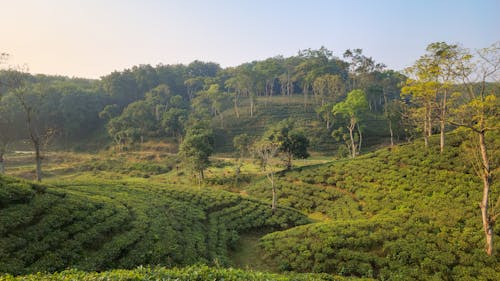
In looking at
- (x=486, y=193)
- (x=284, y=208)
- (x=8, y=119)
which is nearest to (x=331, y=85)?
(x=284, y=208)

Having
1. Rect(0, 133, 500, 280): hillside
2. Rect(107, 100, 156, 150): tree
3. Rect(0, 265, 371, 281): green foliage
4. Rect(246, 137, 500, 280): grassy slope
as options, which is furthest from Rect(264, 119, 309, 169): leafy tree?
Rect(107, 100, 156, 150): tree

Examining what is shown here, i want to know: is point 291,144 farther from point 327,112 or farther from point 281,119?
point 281,119

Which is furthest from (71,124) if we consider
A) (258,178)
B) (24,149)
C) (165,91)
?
(258,178)

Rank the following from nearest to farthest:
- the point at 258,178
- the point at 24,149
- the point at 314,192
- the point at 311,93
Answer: the point at 314,192, the point at 258,178, the point at 24,149, the point at 311,93

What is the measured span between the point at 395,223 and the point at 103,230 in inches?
712

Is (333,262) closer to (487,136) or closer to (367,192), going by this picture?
(367,192)

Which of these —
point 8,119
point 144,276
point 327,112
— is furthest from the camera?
point 327,112

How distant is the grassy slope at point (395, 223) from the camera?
13.2 meters

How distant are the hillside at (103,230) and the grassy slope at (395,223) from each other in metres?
4.22

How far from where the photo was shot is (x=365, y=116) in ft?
218

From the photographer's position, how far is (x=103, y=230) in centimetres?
1366

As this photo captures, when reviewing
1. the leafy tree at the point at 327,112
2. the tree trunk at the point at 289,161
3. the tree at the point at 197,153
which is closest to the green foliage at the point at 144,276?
the tree trunk at the point at 289,161

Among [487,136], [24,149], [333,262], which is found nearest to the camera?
[333,262]

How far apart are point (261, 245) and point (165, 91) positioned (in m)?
72.7
